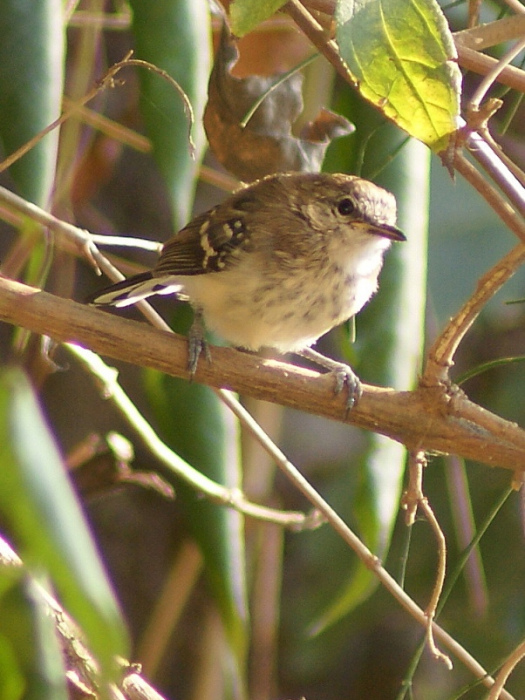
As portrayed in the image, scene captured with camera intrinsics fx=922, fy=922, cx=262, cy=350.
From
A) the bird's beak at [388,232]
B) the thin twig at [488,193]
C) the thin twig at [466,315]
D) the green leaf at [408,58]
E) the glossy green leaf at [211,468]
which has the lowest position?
the glossy green leaf at [211,468]

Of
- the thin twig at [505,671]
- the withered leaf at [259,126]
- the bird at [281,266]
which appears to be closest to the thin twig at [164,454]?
the bird at [281,266]

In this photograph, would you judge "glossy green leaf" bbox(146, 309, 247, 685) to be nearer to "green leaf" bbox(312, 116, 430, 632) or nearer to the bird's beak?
"green leaf" bbox(312, 116, 430, 632)

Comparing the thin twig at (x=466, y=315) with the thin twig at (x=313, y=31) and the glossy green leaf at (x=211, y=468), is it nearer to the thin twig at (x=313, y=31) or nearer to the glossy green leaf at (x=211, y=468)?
the thin twig at (x=313, y=31)

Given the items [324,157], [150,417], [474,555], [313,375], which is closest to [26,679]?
[313,375]

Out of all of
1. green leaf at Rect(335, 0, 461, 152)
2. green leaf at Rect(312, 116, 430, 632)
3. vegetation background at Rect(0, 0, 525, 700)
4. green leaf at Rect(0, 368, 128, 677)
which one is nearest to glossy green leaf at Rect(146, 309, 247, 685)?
vegetation background at Rect(0, 0, 525, 700)

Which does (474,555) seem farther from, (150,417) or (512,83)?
(512,83)

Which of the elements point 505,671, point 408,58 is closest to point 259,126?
point 408,58
